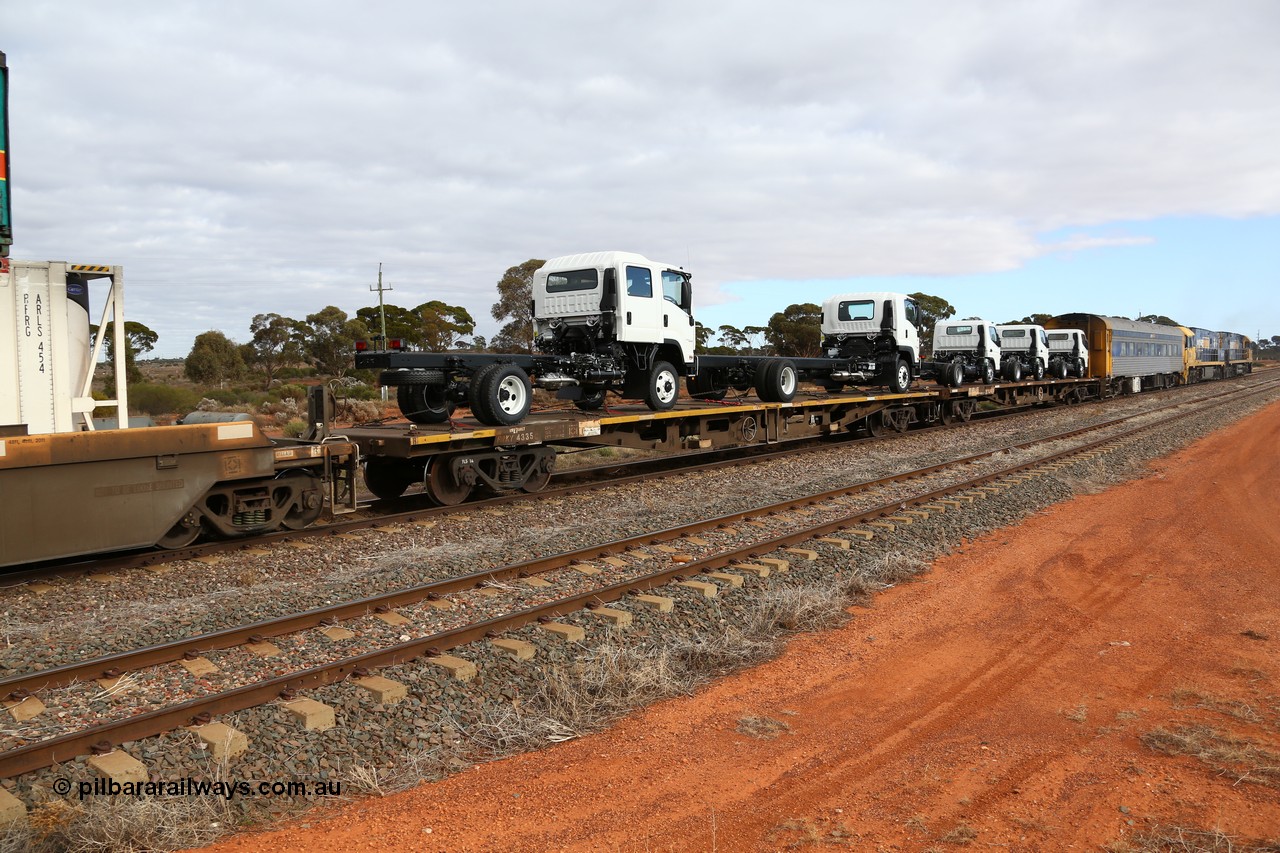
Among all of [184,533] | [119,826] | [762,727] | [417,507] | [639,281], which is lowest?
[762,727]

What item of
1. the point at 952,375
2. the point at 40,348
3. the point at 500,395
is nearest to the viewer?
the point at 40,348

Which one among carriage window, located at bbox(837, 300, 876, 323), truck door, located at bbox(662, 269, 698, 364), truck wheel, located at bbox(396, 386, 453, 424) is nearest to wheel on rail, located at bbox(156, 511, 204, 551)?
truck wheel, located at bbox(396, 386, 453, 424)

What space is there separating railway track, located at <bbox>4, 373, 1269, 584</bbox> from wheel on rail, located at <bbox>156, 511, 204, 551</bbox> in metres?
0.09

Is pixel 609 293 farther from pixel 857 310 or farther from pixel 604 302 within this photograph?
pixel 857 310

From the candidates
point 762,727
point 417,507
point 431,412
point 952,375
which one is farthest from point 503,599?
point 952,375

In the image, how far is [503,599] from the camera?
272 inches

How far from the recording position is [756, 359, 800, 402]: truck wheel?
16.8 meters

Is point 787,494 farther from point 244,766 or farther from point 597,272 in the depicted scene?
point 244,766

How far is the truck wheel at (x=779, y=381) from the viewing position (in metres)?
16.8

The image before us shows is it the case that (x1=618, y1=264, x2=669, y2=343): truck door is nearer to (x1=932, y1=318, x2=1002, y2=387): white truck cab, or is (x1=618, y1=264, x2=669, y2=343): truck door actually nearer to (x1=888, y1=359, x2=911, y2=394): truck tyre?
(x1=888, y1=359, x2=911, y2=394): truck tyre

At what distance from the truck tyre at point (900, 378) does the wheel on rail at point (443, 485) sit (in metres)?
12.9

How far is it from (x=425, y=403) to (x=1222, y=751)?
983cm

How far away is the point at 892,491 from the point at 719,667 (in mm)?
7032

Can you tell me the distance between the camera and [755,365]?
17188 millimetres
